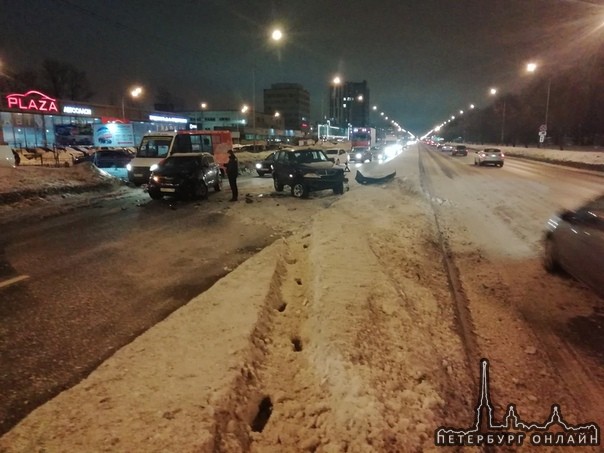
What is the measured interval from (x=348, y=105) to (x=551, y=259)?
525 feet

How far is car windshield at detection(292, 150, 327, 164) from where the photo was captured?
18.5 m

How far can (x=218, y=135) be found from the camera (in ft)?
84.5

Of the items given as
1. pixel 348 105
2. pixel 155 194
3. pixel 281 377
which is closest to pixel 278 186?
pixel 155 194

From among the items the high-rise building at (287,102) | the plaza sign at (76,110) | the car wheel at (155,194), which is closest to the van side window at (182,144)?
the car wheel at (155,194)

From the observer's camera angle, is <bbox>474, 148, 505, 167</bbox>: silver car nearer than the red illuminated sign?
No

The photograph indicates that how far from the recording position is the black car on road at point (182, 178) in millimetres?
17062

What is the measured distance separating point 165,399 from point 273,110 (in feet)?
589

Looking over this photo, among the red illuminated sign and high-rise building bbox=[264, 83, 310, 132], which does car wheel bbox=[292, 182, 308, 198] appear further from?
high-rise building bbox=[264, 83, 310, 132]

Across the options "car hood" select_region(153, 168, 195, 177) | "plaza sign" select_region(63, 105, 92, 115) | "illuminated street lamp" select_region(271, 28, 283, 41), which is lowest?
"car hood" select_region(153, 168, 195, 177)

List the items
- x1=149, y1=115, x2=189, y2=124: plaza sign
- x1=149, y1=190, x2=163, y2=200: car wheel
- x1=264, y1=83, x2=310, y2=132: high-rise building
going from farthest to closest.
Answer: x1=264, y1=83, x2=310, y2=132: high-rise building → x1=149, y1=115, x2=189, y2=124: plaza sign → x1=149, y1=190, x2=163, y2=200: car wheel

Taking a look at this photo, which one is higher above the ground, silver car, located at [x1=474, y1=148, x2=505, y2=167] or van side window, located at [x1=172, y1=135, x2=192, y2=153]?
van side window, located at [x1=172, y1=135, x2=192, y2=153]

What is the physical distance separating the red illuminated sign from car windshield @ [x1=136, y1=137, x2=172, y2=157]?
21649 mm

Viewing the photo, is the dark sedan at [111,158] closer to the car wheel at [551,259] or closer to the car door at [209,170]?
the car door at [209,170]

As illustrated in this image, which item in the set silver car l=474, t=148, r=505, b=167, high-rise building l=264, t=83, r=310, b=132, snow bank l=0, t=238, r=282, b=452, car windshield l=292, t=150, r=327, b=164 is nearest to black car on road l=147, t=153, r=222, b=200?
car windshield l=292, t=150, r=327, b=164
